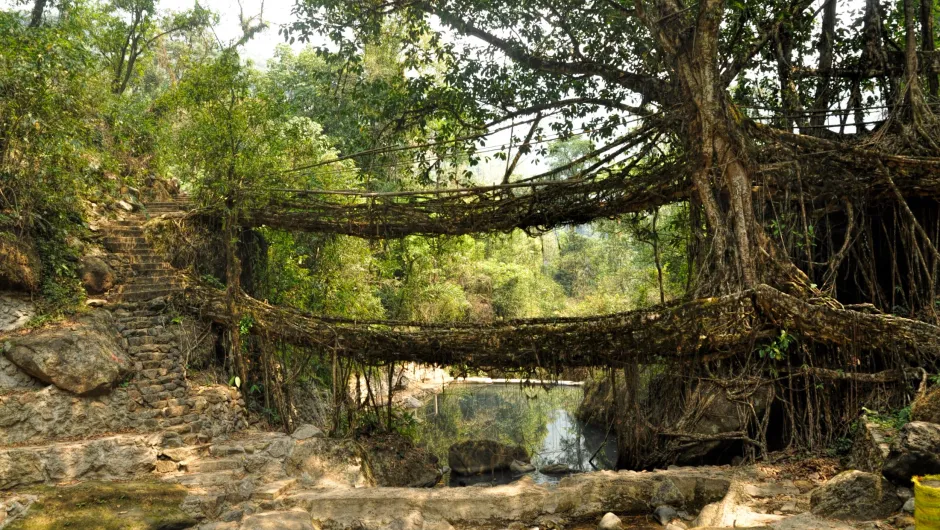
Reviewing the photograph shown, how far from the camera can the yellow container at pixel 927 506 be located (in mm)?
3270

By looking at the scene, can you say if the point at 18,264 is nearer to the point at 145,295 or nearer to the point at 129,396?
the point at 145,295

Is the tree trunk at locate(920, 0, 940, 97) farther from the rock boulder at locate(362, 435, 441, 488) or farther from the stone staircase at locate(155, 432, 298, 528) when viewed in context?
the stone staircase at locate(155, 432, 298, 528)

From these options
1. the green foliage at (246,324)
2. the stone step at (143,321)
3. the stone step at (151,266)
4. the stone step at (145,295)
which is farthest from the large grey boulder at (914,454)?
the stone step at (151,266)

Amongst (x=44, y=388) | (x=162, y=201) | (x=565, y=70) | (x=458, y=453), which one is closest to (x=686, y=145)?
(x=565, y=70)

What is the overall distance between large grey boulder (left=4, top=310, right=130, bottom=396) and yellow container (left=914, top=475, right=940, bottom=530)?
7.56 metres

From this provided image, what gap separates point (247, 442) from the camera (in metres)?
7.11

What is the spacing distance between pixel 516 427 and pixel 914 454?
948cm

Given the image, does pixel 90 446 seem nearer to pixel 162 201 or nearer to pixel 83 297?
pixel 83 297

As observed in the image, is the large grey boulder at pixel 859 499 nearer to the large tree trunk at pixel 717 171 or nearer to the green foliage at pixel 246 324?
the large tree trunk at pixel 717 171

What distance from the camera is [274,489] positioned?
600 centimetres

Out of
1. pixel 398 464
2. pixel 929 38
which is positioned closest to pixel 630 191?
pixel 929 38

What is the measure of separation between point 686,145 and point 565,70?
2.83 meters

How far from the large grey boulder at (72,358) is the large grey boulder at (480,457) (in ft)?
15.5

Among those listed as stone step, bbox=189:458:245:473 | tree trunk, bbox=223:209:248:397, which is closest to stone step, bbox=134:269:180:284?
tree trunk, bbox=223:209:248:397
